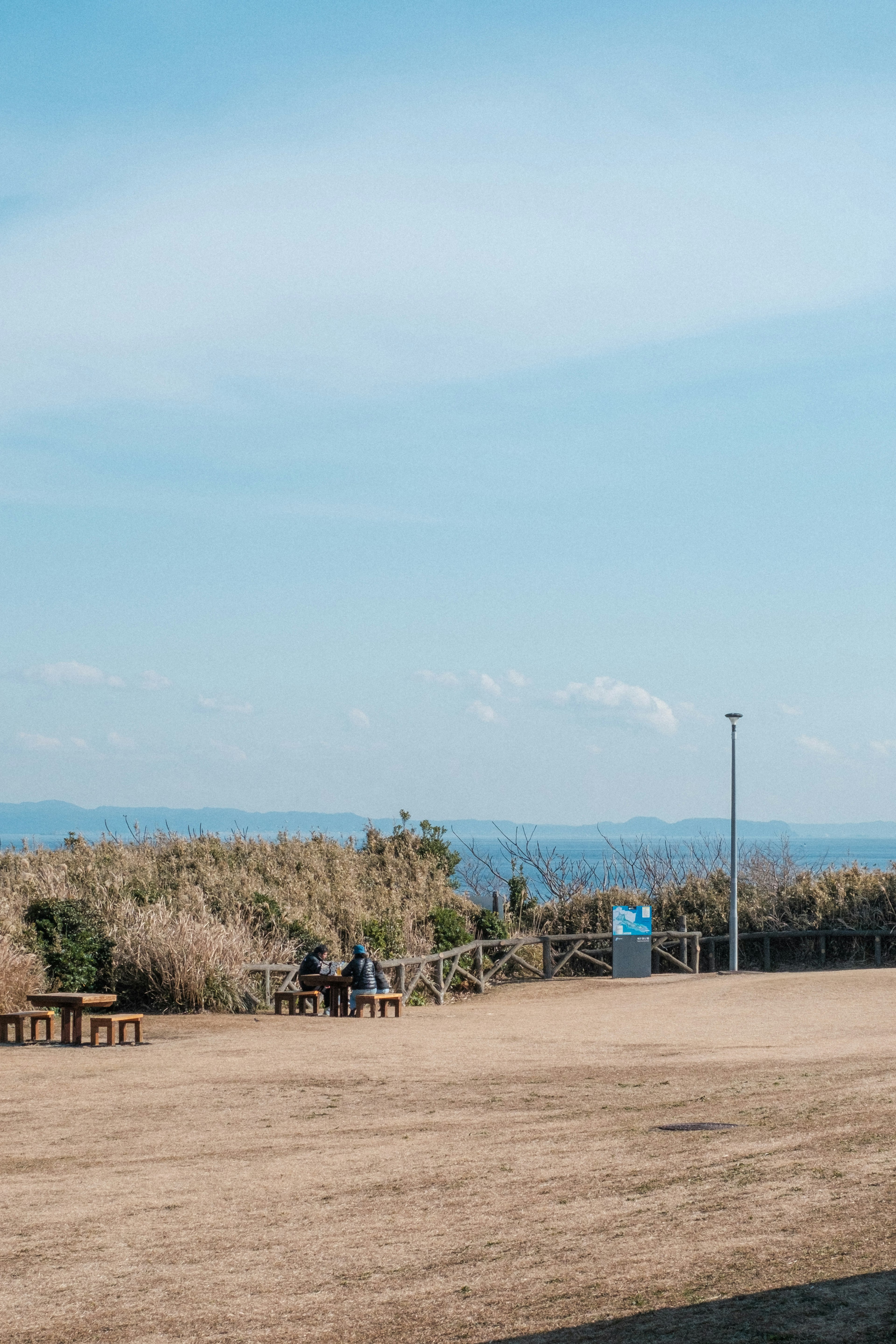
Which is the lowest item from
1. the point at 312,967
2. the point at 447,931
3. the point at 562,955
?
the point at 562,955

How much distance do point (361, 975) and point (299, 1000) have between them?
1.30 m

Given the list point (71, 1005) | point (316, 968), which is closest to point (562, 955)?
point (316, 968)

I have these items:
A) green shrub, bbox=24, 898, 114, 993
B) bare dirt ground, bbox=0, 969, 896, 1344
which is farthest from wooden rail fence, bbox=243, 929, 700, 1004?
bare dirt ground, bbox=0, 969, 896, 1344

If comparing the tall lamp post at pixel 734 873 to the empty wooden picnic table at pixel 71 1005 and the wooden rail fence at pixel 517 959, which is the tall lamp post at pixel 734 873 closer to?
the wooden rail fence at pixel 517 959

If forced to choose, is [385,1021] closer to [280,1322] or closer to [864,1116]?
[864,1116]

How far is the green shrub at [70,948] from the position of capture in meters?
20.4

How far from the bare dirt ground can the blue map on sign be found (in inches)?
501

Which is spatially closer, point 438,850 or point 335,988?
point 335,988

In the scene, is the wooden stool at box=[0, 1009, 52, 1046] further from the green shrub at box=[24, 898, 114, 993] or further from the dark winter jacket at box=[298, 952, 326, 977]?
the dark winter jacket at box=[298, 952, 326, 977]

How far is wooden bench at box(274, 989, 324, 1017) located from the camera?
2109 centimetres

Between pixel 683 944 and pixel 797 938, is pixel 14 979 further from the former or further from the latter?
pixel 797 938

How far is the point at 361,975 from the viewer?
21.2 meters

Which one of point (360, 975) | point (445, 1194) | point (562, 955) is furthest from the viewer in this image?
point (562, 955)

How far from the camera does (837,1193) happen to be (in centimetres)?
802
